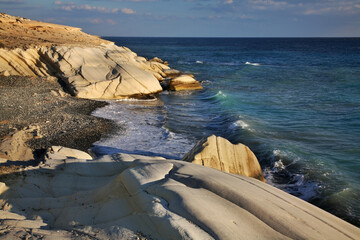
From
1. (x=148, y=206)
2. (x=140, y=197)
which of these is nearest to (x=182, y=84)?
(x=140, y=197)

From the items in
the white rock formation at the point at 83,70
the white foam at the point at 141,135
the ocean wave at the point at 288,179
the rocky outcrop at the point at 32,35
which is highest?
the rocky outcrop at the point at 32,35

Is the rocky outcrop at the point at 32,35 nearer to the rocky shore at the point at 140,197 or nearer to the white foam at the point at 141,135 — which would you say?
the white foam at the point at 141,135

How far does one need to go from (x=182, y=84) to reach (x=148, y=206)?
20904mm

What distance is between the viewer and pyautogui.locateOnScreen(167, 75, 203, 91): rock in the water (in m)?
24.6

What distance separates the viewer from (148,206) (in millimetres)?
4809

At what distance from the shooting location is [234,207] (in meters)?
5.02

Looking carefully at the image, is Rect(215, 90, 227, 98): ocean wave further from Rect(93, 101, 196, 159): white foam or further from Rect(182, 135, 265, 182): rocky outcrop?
Rect(182, 135, 265, 182): rocky outcrop

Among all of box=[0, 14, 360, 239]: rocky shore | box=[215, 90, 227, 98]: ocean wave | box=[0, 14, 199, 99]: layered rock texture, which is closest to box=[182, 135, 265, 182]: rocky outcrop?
box=[0, 14, 360, 239]: rocky shore

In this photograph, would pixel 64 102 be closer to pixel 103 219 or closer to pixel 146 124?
pixel 146 124

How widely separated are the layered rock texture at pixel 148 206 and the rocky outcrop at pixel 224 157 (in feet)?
4.71

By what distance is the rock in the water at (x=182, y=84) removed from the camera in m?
24.6

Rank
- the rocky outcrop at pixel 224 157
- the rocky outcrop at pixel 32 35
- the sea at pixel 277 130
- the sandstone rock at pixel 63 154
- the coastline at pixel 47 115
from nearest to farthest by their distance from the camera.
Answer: the sandstone rock at pixel 63 154
the rocky outcrop at pixel 224 157
the sea at pixel 277 130
the coastline at pixel 47 115
the rocky outcrop at pixel 32 35

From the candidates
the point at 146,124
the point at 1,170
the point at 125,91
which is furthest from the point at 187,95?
the point at 1,170

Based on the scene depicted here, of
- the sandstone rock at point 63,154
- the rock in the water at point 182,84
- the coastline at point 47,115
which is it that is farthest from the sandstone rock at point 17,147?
the rock in the water at point 182,84
